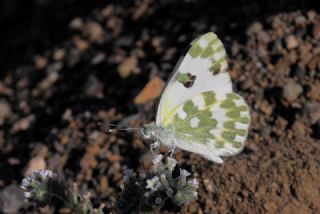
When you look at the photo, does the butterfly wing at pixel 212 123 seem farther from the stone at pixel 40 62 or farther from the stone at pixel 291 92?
the stone at pixel 40 62

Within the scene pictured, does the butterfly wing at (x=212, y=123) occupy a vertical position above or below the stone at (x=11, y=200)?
above

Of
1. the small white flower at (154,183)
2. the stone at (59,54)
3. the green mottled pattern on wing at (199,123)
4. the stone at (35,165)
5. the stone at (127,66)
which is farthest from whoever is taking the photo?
the stone at (59,54)

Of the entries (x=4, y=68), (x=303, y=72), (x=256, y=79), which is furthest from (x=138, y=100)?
(x=4, y=68)

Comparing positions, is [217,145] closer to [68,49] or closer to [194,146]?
[194,146]

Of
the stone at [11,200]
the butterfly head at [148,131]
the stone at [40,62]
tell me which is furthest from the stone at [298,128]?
the stone at [40,62]

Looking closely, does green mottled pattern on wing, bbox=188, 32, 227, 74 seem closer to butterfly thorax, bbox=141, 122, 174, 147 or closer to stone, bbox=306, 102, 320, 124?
butterfly thorax, bbox=141, 122, 174, 147

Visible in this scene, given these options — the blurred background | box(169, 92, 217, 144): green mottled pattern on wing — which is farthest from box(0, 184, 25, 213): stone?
box(169, 92, 217, 144): green mottled pattern on wing

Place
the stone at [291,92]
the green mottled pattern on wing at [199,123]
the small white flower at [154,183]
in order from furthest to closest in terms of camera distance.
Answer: the stone at [291,92]
the green mottled pattern on wing at [199,123]
the small white flower at [154,183]
